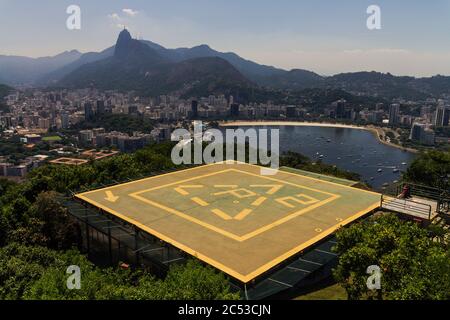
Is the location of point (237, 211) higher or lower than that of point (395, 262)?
lower

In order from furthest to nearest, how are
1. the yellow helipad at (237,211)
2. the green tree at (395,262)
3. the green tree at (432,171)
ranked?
the green tree at (432,171), the yellow helipad at (237,211), the green tree at (395,262)

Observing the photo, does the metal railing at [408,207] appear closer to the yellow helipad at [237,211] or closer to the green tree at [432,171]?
the yellow helipad at [237,211]

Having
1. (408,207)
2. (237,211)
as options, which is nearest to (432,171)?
(408,207)

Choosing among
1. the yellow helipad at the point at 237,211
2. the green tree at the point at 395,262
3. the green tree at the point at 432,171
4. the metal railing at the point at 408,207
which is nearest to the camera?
the green tree at the point at 395,262

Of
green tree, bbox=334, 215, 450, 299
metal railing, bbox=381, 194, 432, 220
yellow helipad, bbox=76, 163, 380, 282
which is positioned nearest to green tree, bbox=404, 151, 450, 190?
yellow helipad, bbox=76, 163, 380, 282

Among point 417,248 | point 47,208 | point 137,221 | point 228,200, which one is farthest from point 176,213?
point 417,248

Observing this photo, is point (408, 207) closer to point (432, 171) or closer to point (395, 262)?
point (395, 262)

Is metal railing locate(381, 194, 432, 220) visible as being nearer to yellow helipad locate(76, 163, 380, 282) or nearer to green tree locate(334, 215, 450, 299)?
yellow helipad locate(76, 163, 380, 282)

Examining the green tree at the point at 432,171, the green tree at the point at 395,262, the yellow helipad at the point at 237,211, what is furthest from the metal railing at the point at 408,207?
the green tree at the point at 432,171

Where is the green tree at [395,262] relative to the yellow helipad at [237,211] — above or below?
above

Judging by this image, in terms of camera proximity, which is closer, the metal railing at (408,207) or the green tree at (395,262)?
the green tree at (395,262)
